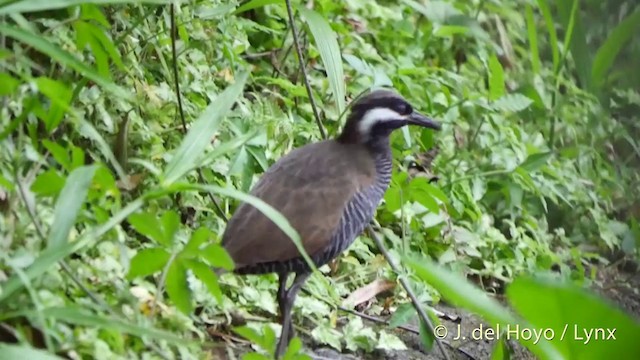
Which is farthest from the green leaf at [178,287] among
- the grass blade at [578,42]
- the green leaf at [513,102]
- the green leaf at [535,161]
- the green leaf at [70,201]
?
the green leaf at [513,102]

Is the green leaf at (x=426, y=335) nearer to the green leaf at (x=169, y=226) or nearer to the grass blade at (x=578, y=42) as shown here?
the green leaf at (x=169, y=226)

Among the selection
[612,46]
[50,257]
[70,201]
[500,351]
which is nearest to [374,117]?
[500,351]

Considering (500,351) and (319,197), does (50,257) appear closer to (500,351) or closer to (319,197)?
(319,197)

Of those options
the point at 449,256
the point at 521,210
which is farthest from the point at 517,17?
the point at 449,256

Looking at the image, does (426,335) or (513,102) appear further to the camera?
(513,102)

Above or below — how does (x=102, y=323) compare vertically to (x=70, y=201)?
below

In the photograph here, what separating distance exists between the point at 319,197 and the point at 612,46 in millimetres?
1742

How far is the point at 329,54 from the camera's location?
10.5 ft

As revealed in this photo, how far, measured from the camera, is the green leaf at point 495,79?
4.36 m

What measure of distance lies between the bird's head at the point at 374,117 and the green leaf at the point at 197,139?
2.11 ft

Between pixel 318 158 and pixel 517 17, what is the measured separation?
4.07 metres

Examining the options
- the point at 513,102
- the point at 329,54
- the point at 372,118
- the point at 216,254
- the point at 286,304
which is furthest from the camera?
the point at 513,102

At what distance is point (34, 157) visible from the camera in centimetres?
276

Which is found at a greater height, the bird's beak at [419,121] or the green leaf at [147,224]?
the green leaf at [147,224]
